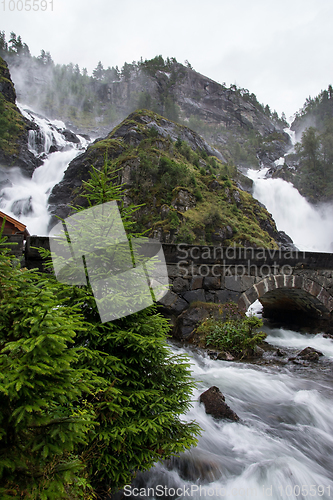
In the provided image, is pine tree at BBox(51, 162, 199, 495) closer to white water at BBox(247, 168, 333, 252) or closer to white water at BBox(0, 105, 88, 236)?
white water at BBox(0, 105, 88, 236)

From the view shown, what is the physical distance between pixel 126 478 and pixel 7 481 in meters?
1.16

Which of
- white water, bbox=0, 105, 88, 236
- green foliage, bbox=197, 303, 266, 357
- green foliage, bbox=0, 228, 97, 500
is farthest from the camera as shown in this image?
white water, bbox=0, 105, 88, 236

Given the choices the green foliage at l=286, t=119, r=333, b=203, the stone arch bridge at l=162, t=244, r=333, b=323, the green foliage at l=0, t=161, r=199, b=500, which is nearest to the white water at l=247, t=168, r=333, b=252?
the green foliage at l=286, t=119, r=333, b=203

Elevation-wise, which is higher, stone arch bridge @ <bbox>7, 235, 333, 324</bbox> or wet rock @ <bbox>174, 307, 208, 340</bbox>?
stone arch bridge @ <bbox>7, 235, 333, 324</bbox>

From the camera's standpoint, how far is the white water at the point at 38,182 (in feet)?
84.7

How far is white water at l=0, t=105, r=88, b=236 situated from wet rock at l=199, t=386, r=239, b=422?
2207 cm

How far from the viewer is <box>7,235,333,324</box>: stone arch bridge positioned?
24.2ft

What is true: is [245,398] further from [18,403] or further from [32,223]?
[32,223]

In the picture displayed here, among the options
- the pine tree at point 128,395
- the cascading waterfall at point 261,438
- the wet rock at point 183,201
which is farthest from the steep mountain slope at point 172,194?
the pine tree at point 128,395

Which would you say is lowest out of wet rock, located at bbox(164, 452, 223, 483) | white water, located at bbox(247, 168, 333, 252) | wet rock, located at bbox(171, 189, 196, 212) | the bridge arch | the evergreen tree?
wet rock, located at bbox(164, 452, 223, 483)

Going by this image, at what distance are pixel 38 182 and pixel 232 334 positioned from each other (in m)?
31.8

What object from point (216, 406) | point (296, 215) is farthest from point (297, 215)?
point (216, 406)

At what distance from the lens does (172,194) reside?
Answer: 76.6 ft

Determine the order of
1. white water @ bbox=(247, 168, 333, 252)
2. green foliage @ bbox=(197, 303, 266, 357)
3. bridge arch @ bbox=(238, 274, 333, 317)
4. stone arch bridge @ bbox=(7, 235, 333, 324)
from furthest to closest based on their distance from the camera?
white water @ bbox=(247, 168, 333, 252) < bridge arch @ bbox=(238, 274, 333, 317) < stone arch bridge @ bbox=(7, 235, 333, 324) < green foliage @ bbox=(197, 303, 266, 357)
